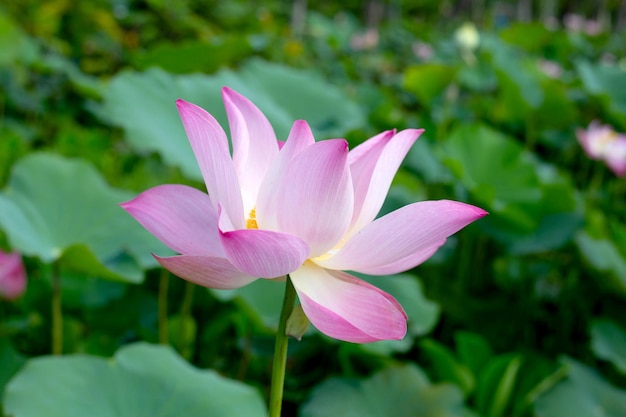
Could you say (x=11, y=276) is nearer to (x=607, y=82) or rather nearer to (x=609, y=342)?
(x=609, y=342)

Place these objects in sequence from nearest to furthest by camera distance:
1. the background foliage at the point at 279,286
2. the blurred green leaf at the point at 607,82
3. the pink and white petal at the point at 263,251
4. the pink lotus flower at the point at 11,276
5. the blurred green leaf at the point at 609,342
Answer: the pink and white petal at the point at 263,251 < the background foliage at the point at 279,286 < the pink lotus flower at the point at 11,276 < the blurred green leaf at the point at 609,342 < the blurred green leaf at the point at 607,82

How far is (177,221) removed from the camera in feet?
1.38

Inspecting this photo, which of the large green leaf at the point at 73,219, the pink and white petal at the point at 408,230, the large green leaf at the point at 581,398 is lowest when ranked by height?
the large green leaf at the point at 581,398

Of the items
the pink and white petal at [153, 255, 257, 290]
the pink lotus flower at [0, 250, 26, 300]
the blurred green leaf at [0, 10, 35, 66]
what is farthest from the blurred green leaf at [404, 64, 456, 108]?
the pink and white petal at [153, 255, 257, 290]

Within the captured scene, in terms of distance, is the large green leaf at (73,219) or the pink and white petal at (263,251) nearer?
the pink and white petal at (263,251)

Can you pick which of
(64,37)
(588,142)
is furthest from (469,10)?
(588,142)

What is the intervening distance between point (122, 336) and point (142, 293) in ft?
0.27

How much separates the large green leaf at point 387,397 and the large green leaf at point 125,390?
155mm

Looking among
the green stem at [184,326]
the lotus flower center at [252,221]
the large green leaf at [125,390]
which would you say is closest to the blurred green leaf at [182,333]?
the green stem at [184,326]

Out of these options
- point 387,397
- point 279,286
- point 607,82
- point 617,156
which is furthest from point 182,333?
point 607,82

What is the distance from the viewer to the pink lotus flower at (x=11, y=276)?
0.94m

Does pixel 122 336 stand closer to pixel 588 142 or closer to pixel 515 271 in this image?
pixel 515 271

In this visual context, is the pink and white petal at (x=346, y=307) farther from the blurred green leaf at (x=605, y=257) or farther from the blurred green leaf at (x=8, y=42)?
the blurred green leaf at (x=8, y=42)

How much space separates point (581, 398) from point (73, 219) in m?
0.76
